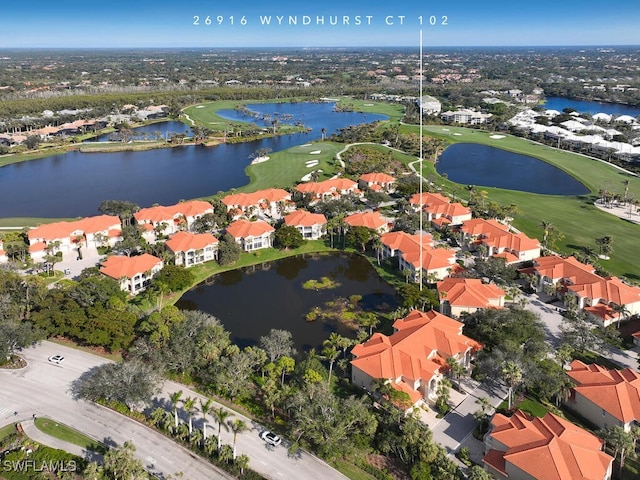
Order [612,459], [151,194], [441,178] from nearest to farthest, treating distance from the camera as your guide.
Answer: [612,459] → [151,194] → [441,178]

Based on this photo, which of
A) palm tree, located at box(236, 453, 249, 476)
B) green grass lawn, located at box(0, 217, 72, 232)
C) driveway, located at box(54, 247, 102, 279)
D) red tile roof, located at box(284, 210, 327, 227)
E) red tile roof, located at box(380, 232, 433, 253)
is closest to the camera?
palm tree, located at box(236, 453, 249, 476)

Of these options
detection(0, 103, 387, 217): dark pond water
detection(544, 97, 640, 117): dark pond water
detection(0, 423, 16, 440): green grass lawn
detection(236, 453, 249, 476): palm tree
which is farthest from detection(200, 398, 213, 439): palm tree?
detection(544, 97, 640, 117): dark pond water

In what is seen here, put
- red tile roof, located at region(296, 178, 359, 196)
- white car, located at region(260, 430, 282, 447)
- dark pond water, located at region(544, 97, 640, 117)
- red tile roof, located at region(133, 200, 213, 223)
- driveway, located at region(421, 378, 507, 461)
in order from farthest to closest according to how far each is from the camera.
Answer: dark pond water, located at region(544, 97, 640, 117)
red tile roof, located at region(296, 178, 359, 196)
red tile roof, located at region(133, 200, 213, 223)
driveway, located at region(421, 378, 507, 461)
white car, located at region(260, 430, 282, 447)

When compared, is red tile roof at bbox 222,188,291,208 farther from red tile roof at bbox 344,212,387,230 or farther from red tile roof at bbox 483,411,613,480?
red tile roof at bbox 483,411,613,480

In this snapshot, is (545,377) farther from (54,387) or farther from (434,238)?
(54,387)

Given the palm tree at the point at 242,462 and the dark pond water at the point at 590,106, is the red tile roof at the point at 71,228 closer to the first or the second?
the palm tree at the point at 242,462

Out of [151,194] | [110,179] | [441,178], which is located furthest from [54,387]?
[441,178]
